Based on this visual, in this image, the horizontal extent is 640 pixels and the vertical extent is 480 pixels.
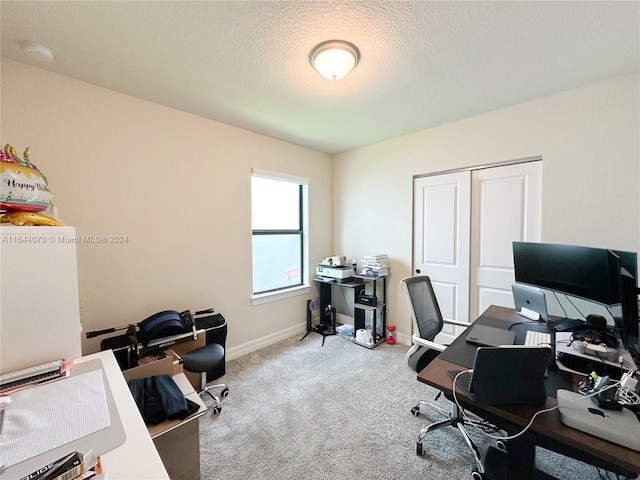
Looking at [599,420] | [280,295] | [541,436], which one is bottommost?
[280,295]

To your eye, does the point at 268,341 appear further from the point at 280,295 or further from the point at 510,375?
the point at 510,375

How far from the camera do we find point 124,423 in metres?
0.87

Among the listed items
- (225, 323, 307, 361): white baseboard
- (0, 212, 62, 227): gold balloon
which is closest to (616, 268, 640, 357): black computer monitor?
(0, 212, 62, 227): gold balloon

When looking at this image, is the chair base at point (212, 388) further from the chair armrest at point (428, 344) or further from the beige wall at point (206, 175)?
the chair armrest at point (428, 344)

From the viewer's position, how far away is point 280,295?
333 centimetres

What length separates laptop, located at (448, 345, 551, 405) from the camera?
940 millimetres

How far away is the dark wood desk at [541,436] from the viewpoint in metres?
0.77

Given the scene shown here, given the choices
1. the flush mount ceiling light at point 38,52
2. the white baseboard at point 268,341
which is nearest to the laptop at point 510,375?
the white baseboard at point 268,341

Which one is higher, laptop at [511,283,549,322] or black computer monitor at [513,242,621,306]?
black computer monitor at [513,242,621,306]

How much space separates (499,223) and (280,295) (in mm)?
2579

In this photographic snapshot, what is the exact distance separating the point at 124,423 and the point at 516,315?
7.92 ft

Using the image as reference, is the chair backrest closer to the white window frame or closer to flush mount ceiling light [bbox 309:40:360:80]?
flush mount ceiling light [bbox 309:40:360:80]

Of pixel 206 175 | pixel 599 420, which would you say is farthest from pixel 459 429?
pixel 206 175

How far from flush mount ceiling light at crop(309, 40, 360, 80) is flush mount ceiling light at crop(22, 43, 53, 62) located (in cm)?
166
